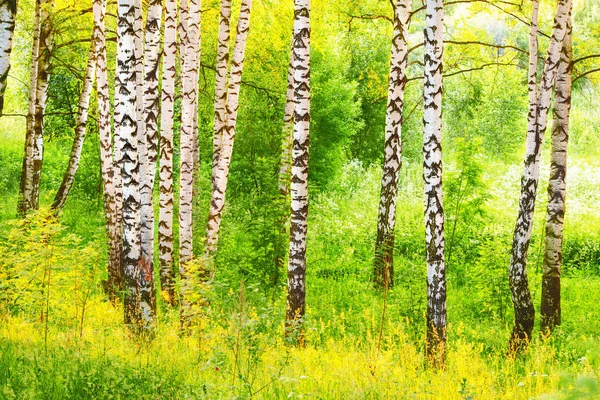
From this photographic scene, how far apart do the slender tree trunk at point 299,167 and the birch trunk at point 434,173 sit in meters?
1.61

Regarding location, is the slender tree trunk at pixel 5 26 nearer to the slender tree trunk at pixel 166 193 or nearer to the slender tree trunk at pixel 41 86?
the slender tree trunk at pixel 166 193

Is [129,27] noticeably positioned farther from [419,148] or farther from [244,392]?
[419,148]

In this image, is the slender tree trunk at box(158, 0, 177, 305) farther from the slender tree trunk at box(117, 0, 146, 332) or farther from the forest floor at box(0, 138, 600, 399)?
the slender tree trunk at box(117, 0, 146, 332)

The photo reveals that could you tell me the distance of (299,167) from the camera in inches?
318

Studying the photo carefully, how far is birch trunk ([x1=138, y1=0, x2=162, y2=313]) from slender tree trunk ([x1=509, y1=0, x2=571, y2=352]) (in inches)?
224

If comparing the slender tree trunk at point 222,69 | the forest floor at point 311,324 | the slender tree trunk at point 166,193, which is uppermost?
the slender tree trunk at point 222,69

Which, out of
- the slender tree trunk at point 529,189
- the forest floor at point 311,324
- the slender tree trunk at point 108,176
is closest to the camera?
the forest floor at point 311,324

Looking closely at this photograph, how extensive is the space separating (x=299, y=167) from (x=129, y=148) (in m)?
2.28

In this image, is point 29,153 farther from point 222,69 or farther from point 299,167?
point 299,167

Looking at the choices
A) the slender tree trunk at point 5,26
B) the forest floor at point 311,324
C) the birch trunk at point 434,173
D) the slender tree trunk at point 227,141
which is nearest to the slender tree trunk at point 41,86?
the forest floor at point 311,324

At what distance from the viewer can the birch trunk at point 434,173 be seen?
7.66m

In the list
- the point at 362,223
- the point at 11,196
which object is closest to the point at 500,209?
the point at 362,223

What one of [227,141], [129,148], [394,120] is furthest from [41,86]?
[129,148]

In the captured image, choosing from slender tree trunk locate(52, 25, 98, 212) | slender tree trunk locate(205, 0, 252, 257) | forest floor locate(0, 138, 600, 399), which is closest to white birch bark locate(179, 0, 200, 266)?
slender tree trunk locate(205, 0, 252, 257)
